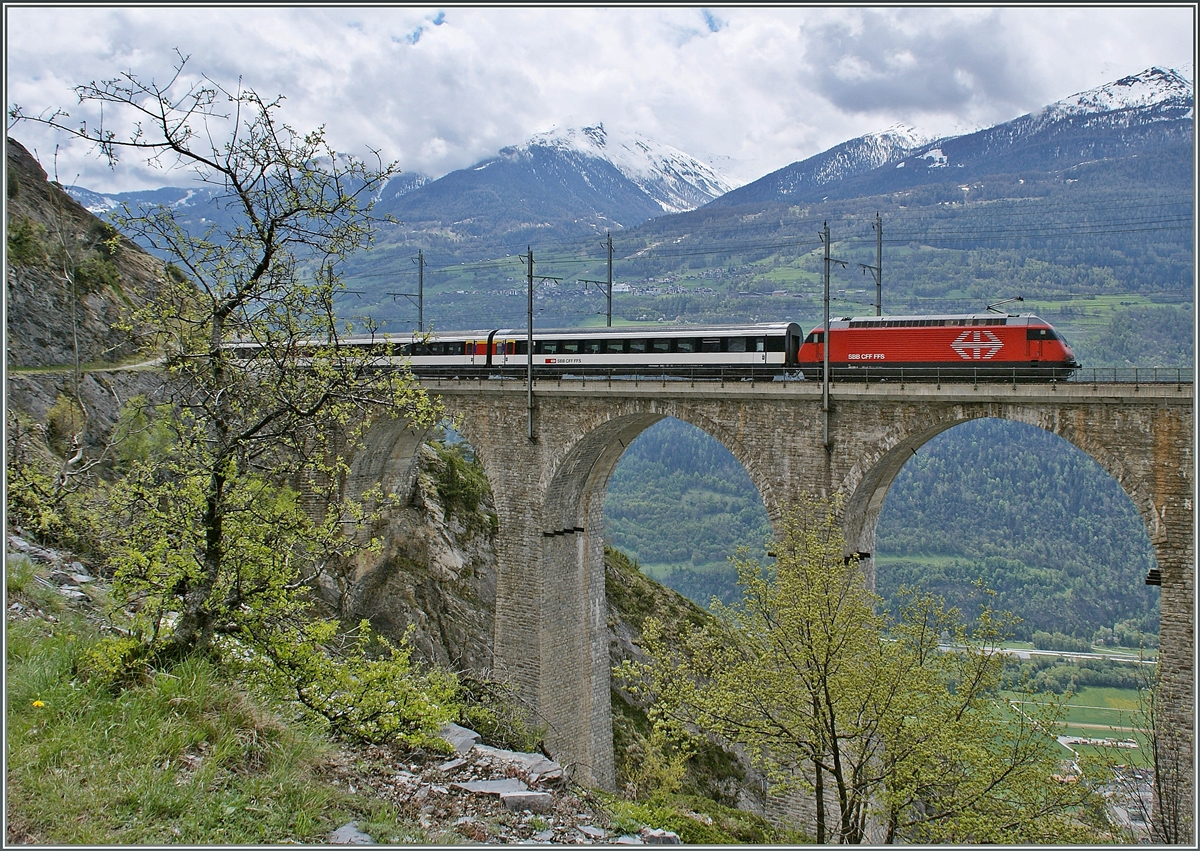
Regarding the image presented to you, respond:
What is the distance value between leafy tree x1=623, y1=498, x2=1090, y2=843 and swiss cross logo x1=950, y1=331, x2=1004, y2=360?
6.99 metres

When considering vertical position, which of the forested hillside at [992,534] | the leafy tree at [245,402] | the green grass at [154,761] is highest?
the leafy tree at [245,402]

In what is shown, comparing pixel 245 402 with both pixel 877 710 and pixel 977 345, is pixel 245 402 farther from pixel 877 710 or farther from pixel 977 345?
pixel 977 345

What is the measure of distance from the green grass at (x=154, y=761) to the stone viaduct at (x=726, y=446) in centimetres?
1492

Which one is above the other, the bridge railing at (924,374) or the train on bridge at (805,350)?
the train on bridge at (805,350)

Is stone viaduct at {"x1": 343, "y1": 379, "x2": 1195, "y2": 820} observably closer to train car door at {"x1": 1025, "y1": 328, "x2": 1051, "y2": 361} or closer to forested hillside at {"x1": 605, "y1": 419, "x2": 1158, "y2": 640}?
train car door at {"x1": 1025, "y1": 328, "x2": 1051, "y2": 361}

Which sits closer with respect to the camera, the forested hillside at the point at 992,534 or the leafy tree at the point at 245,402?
the leafy tree at the point at 245,402

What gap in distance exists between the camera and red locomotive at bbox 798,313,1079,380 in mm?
20000

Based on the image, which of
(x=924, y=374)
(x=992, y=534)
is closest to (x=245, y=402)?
(x=924, y=374)

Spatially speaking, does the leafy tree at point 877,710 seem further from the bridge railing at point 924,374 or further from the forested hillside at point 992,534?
the forested hillside at point 992,534

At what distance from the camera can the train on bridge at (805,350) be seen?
20234 mm

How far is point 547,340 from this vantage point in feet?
95.7

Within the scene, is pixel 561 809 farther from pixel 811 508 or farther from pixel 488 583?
pixel 488 583

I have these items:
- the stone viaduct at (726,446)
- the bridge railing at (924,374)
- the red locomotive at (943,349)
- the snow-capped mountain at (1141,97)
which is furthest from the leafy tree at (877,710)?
the snow-capped mountain at (1141,97)

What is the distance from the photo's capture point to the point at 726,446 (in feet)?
73.4
